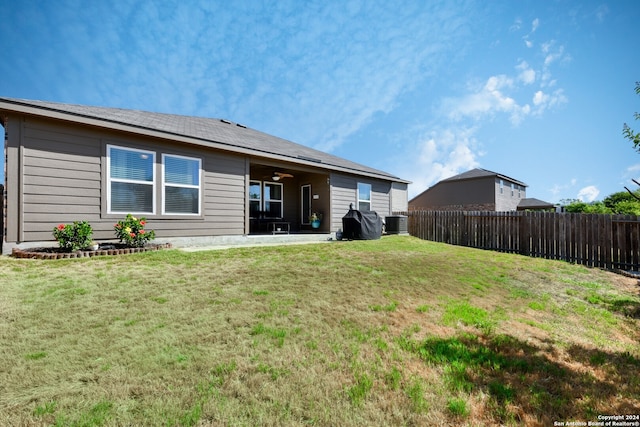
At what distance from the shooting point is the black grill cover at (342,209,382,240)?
404 inches

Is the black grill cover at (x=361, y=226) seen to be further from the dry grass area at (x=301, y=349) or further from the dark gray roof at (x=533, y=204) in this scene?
the dark gray roof at (x=533, y=204)

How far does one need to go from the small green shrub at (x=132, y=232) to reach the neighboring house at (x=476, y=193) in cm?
2636

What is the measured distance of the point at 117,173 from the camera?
675 centimetres

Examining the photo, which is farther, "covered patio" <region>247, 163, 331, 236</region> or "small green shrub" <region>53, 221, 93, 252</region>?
"covered patio" <region>247, 163, 331, 236</region>

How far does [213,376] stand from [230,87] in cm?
2388

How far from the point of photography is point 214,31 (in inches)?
534

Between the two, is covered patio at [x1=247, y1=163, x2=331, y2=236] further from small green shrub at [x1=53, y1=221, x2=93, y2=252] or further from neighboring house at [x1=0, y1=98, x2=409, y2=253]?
small green shrub at [x1=53, y1=221, x2=93, y2=252]

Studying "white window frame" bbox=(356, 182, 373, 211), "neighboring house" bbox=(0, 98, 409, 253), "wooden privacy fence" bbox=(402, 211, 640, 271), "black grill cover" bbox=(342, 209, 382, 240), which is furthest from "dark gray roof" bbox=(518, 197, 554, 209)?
"neighboring house" bbox=(0, 98, 409, 253)

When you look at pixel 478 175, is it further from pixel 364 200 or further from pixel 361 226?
pixel 361 226

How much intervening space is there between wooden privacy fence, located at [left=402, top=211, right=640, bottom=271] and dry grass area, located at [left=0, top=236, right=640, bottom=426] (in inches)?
131

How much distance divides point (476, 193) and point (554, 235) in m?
18.9

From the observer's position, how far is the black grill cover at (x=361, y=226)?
10.3m

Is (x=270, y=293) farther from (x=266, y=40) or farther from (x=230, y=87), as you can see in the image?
(x=230, y=87)

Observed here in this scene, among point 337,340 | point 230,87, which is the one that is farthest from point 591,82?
point 230,87
